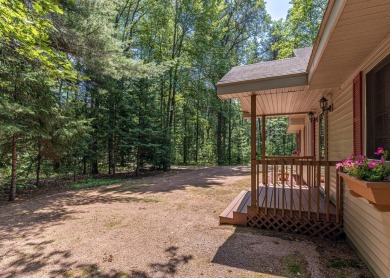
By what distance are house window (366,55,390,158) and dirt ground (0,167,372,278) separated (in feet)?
5.22

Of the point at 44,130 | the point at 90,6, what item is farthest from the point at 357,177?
the point at 90,6

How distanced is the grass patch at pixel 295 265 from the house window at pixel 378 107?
5.35 ft

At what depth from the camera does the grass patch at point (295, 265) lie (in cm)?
266

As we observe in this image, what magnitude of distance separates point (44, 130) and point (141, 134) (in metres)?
5.20

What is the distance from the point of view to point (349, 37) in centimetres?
231

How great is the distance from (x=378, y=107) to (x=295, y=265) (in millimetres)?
2196

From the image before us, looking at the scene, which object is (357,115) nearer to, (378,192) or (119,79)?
(378,192)

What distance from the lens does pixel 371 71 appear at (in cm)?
281

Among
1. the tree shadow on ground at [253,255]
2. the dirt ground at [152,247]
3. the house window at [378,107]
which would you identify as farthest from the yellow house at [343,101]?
the tree shadow on ground at [253,255]

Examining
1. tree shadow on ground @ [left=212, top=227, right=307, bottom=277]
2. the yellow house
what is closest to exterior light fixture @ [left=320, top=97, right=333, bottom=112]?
the yellow house

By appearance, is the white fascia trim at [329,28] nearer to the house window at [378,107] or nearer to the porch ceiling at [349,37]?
the porch ceiling at [349,37]

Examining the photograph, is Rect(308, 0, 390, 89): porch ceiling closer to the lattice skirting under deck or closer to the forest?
the lattice skirting under deck

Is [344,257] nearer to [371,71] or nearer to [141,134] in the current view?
[371,71]

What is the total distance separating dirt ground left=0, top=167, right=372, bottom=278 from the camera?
9.04ft
